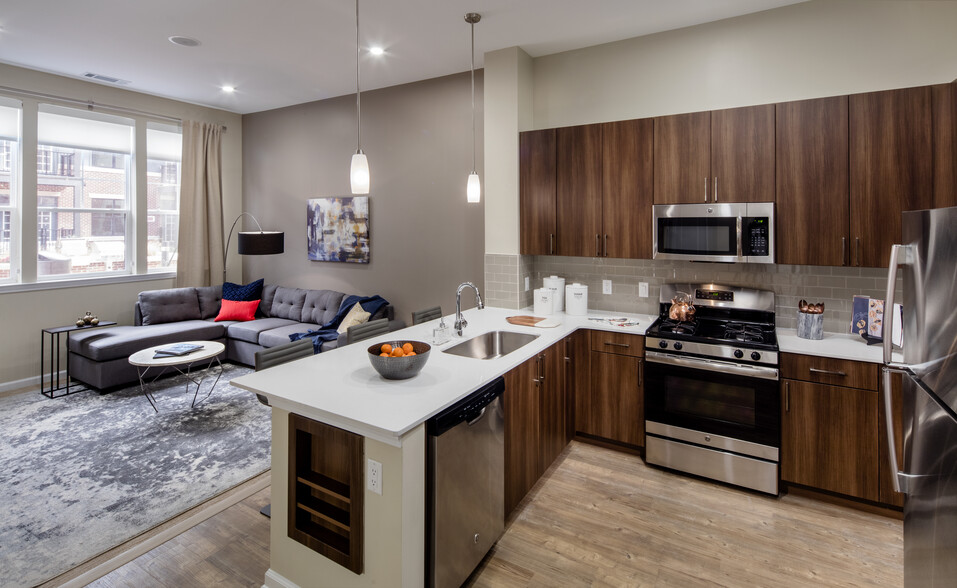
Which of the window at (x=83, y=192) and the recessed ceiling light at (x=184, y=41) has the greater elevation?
the recessed ceiling light at (x=184, y=41)

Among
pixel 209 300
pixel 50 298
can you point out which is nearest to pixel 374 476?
pixel 209 300

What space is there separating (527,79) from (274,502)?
3.57m

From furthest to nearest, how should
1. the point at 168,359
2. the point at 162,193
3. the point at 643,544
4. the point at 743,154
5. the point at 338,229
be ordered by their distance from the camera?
the point at 162,193
the point at 338,229
the point at 168,359
the point at 743,154
the point at 643,544

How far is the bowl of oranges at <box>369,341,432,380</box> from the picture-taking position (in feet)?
6.99

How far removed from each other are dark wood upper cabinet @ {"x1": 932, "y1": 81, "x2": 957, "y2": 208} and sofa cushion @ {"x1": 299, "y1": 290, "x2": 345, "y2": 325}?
499 centimetres

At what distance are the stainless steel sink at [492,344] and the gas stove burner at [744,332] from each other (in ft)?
4.03

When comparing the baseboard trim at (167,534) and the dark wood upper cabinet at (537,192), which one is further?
the dark wood upper cabinet at (537,192)

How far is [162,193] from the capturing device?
5805 mm

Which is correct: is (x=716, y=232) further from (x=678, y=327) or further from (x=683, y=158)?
(x=678, y=327)

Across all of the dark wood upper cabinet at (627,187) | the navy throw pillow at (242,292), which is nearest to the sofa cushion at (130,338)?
the navy throw pillow at (242,292)

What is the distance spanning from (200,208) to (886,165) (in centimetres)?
665

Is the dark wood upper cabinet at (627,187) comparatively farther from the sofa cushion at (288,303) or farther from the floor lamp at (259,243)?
the sofa cushion at (288,303)

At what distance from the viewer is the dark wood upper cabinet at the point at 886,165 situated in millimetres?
2607

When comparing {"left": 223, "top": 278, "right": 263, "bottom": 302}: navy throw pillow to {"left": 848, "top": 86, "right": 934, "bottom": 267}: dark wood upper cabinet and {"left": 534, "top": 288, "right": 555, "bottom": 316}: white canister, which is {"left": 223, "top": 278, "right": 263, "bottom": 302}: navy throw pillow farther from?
{"left": 848, "top": 86, "right": 934, "bottom": 267}: dark wood upper cabinet
